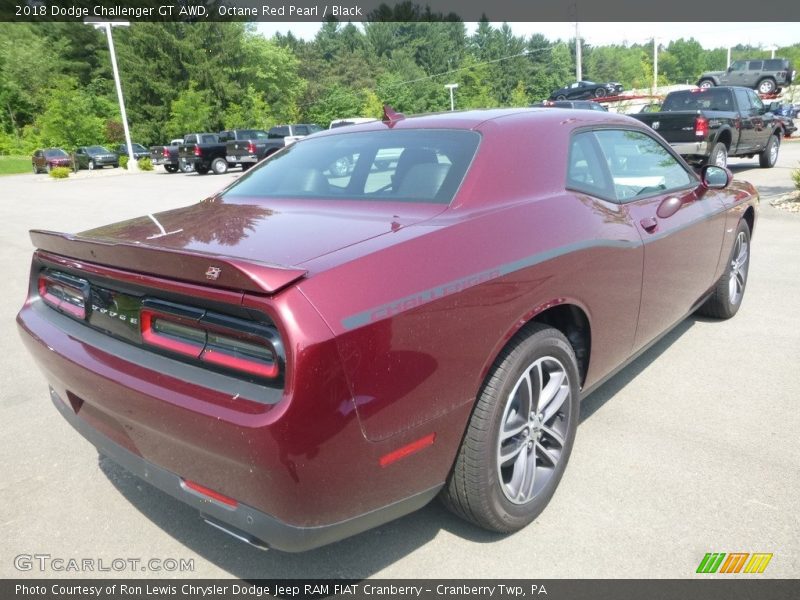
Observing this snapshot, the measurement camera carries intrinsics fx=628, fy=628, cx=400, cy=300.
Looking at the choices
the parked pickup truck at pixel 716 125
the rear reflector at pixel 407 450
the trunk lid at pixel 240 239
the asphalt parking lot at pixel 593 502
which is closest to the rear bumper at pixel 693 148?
the parked pickup truck at pixel 716 125

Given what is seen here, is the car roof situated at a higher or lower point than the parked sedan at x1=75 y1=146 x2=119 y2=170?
higher

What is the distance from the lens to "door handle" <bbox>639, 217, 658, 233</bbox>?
315cm

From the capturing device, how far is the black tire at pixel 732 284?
4.61m

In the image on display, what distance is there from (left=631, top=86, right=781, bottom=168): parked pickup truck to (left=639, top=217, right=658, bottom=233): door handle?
363 inches

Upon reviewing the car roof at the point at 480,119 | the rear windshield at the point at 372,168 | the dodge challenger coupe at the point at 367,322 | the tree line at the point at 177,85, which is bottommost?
the dodge challenger coupe at the point at 367,322

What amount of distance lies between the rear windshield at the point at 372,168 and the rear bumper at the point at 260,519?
3.91 feet

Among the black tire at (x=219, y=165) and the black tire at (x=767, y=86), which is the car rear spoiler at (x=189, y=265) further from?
the black tire at (x=767, y=86)

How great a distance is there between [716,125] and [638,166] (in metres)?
10.1

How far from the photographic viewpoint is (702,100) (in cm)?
1329

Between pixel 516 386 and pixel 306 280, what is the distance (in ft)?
3.18

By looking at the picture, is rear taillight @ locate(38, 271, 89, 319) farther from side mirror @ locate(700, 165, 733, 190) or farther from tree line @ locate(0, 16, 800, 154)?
tree line @ locate(0, 16, 800, 154)

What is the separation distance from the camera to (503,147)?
271 centimetres

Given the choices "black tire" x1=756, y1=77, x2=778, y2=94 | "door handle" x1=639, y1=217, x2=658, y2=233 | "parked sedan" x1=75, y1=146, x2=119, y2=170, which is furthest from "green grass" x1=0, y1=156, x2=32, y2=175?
"door handle" x1=639, y1=217, x2=658, y2=233

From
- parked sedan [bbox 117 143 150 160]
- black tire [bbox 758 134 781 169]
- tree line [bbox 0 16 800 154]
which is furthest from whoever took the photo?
tree line [bbox 0 16 800 154]
